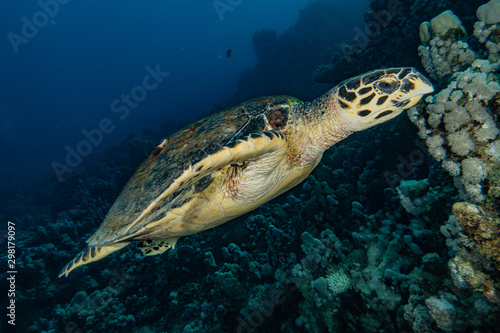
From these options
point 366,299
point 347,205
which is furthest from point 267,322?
point 347,205

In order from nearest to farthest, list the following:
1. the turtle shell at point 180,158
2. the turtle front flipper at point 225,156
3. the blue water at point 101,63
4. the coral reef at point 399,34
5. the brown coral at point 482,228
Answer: the brown coral at point 482,228 → the turtle front flipper at point 225,156 → the turtle shell at point 180,158 → the coral reef at point 399,34 → the blue water at point 101,63

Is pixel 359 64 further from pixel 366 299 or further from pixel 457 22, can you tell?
pixel 366 299

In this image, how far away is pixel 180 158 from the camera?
203cm

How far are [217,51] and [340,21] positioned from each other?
190 feet

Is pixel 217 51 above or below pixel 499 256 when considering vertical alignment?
above

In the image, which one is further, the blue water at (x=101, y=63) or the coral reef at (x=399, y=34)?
the blue water at (x=101, y=63)

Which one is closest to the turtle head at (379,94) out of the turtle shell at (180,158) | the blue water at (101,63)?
the turtle shell at (180,158)

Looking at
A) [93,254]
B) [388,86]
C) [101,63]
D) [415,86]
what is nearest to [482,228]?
[415,86]

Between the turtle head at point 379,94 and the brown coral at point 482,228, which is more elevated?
the turtle head at point 379,94

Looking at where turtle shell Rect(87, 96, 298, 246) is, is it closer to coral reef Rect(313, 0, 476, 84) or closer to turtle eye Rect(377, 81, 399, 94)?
turtle eye Rect(377, 81, 399, 94)

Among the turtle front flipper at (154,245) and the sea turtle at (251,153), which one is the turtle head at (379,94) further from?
the turtle front flipper at (154,245)

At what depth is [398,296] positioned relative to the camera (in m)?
1.93

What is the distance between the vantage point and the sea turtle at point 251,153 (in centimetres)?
183

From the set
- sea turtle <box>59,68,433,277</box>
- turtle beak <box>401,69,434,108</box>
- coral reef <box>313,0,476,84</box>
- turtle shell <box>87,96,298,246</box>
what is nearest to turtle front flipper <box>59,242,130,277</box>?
sea turtle <box>59,68,433,277</box>
